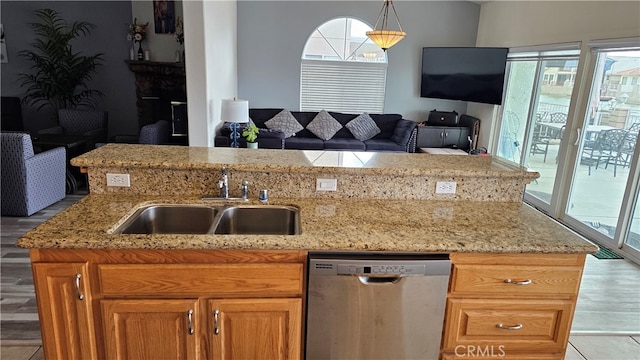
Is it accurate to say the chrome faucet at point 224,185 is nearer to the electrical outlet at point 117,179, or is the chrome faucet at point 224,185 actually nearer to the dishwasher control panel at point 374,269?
the electrical outlet at point 117,179

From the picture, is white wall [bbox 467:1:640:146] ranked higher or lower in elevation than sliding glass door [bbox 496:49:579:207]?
higher

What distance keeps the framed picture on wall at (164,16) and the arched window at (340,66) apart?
2.17 m

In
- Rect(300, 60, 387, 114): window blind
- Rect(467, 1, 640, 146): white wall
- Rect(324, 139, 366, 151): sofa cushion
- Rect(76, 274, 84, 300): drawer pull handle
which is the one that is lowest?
Rect(324, 139, 366, 151): sofa cushion

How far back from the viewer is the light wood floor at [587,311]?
2.40m

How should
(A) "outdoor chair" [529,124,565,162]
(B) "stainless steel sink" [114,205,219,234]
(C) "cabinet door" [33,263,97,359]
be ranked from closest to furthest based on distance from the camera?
(C) "cabinet door" [33,263,97,359] → (B) "stainless steel sink" [114,205,219,234] → (A) "outdoor chair" [529,124,565,162]

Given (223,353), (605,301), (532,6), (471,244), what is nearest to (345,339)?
(223,353)

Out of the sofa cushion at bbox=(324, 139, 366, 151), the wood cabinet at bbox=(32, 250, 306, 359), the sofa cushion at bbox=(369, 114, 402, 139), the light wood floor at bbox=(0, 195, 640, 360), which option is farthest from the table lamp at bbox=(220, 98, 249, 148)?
the wood cabinet at bbox=(32, 250, 306, 359)

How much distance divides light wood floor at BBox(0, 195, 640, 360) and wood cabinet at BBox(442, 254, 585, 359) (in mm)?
953

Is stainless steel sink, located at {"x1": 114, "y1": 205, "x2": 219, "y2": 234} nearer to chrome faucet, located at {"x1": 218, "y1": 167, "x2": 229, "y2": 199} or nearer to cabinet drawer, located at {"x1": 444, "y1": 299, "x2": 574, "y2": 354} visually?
chrome faucet, located at {"x1": 218, "y1": 167, "x2": 229, "y2": 199}

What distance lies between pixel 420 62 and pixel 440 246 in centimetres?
621

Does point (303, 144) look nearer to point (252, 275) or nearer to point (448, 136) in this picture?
point (448, 136)

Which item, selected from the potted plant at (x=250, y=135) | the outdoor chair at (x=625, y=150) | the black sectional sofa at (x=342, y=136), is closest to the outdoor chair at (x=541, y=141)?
the outdoor chair at (x=625, y=150)

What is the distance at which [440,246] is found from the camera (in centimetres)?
161

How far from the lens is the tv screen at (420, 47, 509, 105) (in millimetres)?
5945
